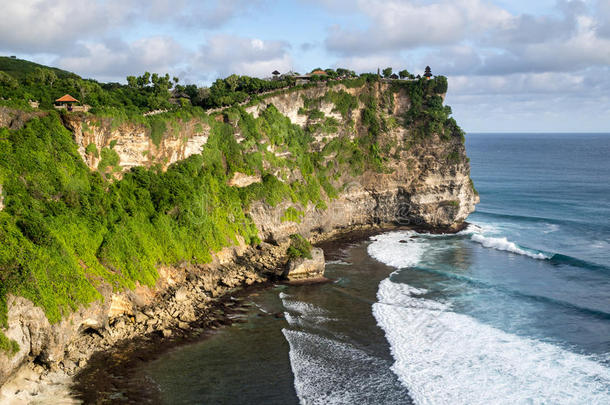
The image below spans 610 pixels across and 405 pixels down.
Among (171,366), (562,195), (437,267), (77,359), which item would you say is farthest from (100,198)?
(562,195)

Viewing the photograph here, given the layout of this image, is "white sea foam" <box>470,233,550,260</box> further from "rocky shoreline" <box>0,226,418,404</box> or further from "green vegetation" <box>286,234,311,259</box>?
"green vegetation" <box>286,234,311,259</box>

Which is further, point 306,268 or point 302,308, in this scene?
point 306,268

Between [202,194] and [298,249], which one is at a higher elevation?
[202,194]

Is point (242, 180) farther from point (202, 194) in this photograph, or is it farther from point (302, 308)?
point (302, 308)

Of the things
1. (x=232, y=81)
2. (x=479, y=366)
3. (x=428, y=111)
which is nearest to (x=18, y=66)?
(x=232, y=81)

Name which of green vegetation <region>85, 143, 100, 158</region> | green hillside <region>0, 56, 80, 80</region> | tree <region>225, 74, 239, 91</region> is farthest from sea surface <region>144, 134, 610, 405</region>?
green hillside <region>0, 56, 80, 80</region>

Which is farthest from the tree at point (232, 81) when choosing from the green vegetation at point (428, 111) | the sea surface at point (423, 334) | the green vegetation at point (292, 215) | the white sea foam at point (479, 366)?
the white sea foam at point (479, 366)

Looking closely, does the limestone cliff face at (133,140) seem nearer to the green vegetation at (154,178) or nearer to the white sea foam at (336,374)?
the green vegetation at (154,178)
